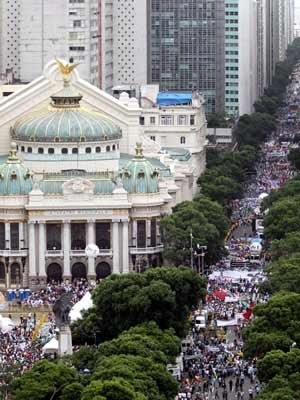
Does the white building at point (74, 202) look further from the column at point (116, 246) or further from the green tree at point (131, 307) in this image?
the green tree at point (131, 307)

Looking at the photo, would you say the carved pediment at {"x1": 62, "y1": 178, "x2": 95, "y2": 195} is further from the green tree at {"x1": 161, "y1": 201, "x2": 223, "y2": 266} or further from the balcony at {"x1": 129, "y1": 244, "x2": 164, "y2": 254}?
the green tree at {"x1": 161, "y1": 201, "x2": 223, "y2": 266}

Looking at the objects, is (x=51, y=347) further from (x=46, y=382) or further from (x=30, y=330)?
(x=46, y=382)

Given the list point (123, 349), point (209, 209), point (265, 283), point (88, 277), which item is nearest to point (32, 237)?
point (88, 277)

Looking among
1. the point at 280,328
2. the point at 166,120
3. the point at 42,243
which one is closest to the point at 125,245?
the point at 42,243

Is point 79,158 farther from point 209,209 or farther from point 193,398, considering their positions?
point 193,398

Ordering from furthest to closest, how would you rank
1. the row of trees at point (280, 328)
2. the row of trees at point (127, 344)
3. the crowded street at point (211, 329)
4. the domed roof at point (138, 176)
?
the domed roof at point (138, 176) → the crowded street at point (211, 329) → the row of trees at point (280, 328) → the row of trees at point (127, 344)

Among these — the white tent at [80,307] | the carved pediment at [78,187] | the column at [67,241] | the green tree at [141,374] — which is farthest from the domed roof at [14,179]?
the green tree at [141,374]
